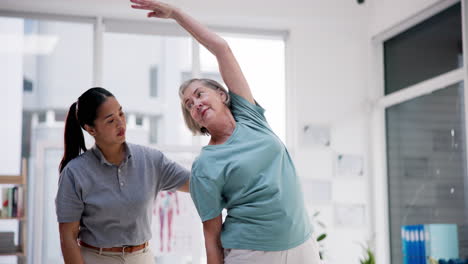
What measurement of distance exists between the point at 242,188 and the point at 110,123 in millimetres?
686

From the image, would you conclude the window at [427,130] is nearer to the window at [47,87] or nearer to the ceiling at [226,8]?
the ceiling at [226,8]

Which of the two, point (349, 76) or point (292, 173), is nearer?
point (292, 173)

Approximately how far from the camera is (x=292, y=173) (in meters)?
1.82

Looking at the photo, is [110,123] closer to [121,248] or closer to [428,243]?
[121,248]

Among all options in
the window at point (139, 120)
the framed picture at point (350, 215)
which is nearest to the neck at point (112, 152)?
the window at point (139, 120)

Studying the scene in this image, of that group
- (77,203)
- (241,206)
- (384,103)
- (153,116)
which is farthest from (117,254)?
(384,103)

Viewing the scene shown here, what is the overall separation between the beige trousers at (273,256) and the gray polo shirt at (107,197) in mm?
554

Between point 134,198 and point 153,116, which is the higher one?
point 153,116

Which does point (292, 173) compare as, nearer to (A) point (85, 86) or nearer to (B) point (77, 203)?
(B) point (77, 203)

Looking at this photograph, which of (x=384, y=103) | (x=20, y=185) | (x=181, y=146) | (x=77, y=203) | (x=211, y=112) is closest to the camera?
(x=211, y=112)

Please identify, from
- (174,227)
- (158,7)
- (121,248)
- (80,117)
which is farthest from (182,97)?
(174,227)

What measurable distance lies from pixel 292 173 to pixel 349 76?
359cm

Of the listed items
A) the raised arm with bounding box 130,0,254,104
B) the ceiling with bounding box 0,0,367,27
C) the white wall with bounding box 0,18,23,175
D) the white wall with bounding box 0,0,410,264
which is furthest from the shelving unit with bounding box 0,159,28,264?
the raised arm with bounding box 130,0,254,104

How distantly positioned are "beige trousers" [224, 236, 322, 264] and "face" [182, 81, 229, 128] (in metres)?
0.39
